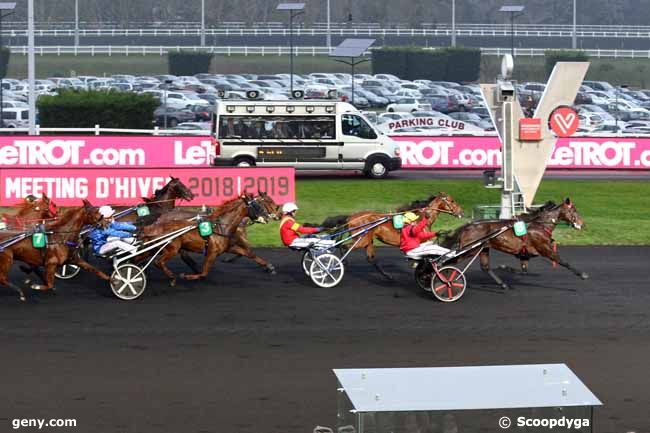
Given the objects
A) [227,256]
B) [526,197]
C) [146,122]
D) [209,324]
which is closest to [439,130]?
[146,122]

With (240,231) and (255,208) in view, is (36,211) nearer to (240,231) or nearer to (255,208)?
(240,231)

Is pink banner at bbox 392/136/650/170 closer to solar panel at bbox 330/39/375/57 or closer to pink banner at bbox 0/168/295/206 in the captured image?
pink banner at bbox 0/168/295/206

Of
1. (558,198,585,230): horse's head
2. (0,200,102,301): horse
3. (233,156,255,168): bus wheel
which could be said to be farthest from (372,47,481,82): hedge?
(0,200,102,301): horse

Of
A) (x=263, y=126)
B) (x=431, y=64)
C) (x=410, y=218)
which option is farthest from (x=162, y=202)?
(x=431, y=64)

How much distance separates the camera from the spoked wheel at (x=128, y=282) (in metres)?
17.1

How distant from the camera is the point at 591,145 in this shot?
34.9 meters

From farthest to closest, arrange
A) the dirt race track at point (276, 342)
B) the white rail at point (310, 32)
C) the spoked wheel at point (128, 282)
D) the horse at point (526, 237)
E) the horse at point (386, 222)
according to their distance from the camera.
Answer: the white rail at point (310, 32) → the horse at point (386, 222) → the horse at point (526, 237) → the spoked wheel at point (128, 282) → the dirt race track at point (276, 342)

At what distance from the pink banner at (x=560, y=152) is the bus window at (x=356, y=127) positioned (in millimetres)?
2322

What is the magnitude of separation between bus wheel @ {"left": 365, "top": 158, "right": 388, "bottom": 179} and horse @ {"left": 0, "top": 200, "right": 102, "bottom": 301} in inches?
669

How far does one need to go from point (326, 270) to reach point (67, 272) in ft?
14.0

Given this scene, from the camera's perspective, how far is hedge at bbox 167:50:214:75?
8562cm

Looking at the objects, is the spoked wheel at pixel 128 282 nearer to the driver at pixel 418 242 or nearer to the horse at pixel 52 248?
the horse at pixel 52 248

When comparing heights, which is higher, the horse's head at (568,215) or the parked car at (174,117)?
the parked car at (174,117)

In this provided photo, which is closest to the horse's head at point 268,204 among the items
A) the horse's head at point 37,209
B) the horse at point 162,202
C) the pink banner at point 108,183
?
the horse at point 162,202
